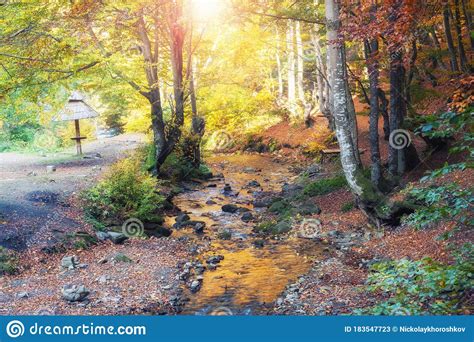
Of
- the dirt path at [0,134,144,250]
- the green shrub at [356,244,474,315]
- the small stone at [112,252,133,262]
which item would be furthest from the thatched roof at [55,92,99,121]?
the green shrub at [356,244,474,315]

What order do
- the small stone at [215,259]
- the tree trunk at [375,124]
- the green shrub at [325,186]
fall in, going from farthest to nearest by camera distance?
the green shrub at [325,186]
the tree trunk at [375,124]
the small stone at [215,259]

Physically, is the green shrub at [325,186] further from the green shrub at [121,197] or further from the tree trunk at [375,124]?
the green shrub at [121,197]

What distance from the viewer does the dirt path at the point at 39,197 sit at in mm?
10414

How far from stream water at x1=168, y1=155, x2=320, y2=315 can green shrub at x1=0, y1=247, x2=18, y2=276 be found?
353 cm

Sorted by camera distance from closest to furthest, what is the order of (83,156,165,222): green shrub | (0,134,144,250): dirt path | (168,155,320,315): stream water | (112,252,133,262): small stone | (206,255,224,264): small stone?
(168,155,320,315): stream water, (112,252,133,262): small stone, (0,134,144,250): dirt path, (206,255,224,264): small stone, (83,156,165,222): green shrub

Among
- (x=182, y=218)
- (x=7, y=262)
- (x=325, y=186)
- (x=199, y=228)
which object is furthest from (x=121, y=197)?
(x=325, y=186)

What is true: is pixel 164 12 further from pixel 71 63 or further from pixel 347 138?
pixel 347 138

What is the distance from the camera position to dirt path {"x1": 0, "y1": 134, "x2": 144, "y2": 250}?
34.2 ft

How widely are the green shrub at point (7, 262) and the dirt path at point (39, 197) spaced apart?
1.17 feet

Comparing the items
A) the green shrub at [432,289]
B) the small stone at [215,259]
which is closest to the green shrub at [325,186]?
the small stone at [215,259]

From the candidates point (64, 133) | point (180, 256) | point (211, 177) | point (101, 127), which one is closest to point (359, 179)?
point (180, 256)

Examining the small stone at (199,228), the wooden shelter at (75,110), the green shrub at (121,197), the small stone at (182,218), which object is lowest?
the small stone at (199,228)

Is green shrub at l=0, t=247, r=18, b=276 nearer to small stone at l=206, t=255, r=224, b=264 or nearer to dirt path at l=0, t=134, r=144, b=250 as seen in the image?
dirt path at l=0, t=134, r=144, b=250

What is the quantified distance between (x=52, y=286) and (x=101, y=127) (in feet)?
128
